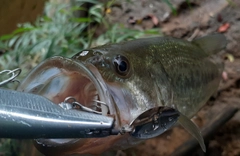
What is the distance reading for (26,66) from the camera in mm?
2848

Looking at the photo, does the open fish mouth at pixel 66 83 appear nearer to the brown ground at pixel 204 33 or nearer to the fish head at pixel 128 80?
the fish head at pixel 128 80

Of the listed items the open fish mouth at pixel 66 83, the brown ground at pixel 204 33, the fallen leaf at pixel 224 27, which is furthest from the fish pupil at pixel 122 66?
the fallen leaf at pixel 224 27

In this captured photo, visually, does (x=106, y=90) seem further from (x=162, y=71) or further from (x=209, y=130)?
(x=209, y=130)

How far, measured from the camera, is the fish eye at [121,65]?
1.35 meters

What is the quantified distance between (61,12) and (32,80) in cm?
188

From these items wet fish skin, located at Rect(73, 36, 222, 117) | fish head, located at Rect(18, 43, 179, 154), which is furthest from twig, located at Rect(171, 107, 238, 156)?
fish head, located at Rect(18, 43, 179, 154)

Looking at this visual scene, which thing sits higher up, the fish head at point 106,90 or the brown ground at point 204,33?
the fish head at point 106,90

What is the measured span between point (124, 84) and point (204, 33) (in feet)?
6.52

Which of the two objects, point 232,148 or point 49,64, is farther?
point 232,148

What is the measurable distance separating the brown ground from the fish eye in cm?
106

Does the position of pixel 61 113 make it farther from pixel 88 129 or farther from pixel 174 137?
pixel 174 137

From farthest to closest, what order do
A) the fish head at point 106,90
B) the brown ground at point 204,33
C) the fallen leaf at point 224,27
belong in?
the fallen leaf at point 224,27 → the brown ground at point 204,33 → the fish head at point 106,90

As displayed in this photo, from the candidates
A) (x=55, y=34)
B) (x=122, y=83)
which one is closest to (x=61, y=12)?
(x=55, y=34)

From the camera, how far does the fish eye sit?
1.35 metres
